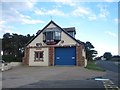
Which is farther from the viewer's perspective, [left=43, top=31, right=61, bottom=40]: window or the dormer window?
[left=43, top=31, right=61, bottom=40]: window

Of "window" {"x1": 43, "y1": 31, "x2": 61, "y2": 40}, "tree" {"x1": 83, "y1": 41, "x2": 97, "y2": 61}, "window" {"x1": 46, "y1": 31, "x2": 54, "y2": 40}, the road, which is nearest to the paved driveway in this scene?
the road

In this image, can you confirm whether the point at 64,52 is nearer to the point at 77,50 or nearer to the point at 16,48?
the point at 77,50

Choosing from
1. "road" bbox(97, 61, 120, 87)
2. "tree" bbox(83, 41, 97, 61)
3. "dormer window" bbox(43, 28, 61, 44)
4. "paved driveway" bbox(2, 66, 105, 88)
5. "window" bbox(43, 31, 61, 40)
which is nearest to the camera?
"paved driveway" bbox(2, 66, 105, 88)

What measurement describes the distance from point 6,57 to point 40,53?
1314 centimetres

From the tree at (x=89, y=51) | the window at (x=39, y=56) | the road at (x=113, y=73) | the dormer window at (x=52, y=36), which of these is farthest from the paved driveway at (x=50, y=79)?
the tree at (x=89, y=51)

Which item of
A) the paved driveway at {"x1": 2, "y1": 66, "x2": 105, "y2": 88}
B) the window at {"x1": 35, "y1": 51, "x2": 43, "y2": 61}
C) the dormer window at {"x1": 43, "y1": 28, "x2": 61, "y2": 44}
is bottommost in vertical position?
the paved driveway at {"x1": 2, "y1": 66, "x2": 105, "y2": 88}

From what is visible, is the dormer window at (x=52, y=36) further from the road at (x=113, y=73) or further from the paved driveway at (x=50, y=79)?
the paved driveway at (x=50, y=79)

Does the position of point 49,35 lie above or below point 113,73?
above

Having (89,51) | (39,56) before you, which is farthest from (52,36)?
(89,51)

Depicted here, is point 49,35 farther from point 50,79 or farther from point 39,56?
point 50,79

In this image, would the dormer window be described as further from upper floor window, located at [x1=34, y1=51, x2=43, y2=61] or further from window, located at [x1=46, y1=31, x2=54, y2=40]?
upper floor window, located at [x1=34, y1=51, x2=43, y2=61]

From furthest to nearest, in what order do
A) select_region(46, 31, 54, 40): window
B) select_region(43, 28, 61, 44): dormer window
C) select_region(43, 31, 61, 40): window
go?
select_region(46, 31, 54, 40): window < select_region(43, 31, 61, 40): window < select_region(43, 28, 61, 44): dormer window

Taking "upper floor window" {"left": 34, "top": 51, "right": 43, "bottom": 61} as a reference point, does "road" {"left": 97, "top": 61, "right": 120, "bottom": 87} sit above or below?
below

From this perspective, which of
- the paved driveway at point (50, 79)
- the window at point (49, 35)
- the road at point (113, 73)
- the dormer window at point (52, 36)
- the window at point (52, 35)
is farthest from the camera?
the window at point (49, 35)
